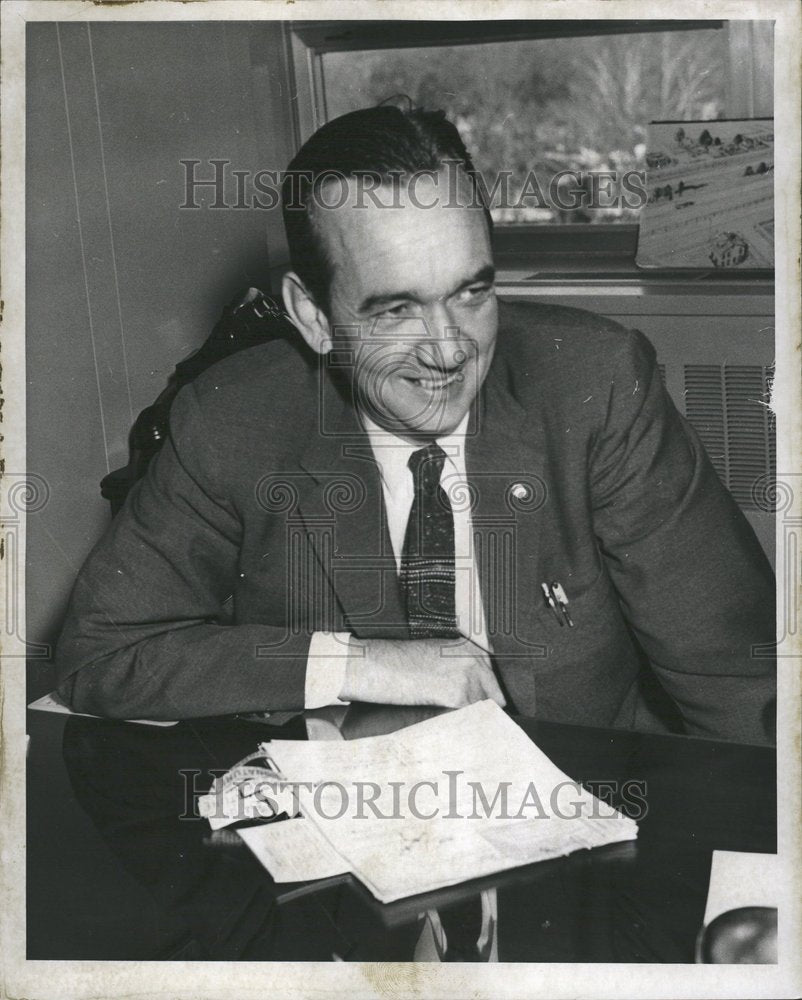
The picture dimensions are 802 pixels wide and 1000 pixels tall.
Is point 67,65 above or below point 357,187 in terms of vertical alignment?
above

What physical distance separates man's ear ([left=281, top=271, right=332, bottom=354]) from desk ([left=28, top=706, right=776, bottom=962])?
0.57m

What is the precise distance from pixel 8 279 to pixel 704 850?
4.05 ft

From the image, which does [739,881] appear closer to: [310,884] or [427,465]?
[310,884]

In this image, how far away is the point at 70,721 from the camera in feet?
4.69

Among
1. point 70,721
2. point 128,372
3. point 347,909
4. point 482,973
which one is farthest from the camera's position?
point 128,372

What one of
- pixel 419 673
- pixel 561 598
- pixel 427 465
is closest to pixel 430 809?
pixel 419 673

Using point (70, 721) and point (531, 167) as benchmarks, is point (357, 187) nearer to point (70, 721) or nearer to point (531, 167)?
point (531, 167)

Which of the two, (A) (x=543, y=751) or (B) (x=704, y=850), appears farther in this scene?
(A) (x=543, y=751)

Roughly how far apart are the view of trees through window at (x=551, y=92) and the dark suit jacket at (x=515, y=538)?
220 millimetres

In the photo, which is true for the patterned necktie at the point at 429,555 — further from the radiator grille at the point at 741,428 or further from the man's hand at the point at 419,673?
the radiator grille at the point at 741,428

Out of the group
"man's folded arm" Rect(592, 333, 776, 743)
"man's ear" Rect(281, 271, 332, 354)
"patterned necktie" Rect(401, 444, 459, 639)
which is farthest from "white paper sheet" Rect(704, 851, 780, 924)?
"man's ear" Rect(281, 271, 332, 354)

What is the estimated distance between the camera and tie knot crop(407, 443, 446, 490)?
5.11 feet

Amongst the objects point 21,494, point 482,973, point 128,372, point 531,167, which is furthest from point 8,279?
point 482,973

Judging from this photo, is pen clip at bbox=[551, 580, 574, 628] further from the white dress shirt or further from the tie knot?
the tie knot
